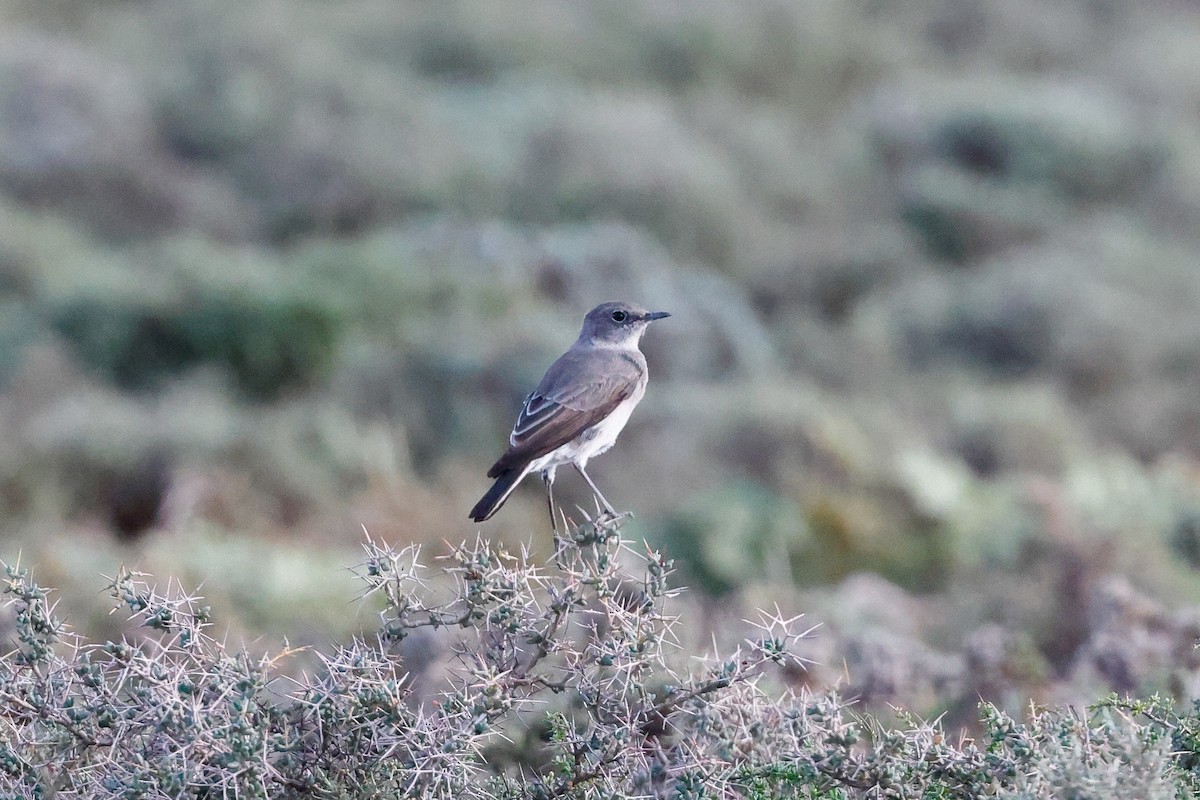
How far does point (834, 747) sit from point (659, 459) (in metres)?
6.61

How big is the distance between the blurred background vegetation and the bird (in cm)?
123

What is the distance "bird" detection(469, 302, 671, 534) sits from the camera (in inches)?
193

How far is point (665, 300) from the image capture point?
13.0m

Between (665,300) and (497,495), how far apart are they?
854cm

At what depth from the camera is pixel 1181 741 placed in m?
3.43

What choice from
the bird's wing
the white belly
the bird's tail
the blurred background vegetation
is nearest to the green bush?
the blurred background vegetation

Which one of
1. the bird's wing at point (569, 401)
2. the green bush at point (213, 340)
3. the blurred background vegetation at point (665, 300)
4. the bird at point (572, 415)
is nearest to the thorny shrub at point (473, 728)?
the blurred background vegetation at point (665, 300)

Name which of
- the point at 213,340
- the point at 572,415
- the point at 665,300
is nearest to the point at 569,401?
the point at 572,415

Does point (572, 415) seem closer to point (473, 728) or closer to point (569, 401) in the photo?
point (569, 401)

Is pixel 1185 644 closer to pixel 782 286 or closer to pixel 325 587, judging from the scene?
pixel 325 587

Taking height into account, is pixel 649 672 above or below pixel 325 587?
below

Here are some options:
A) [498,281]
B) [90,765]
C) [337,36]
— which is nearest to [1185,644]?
[90,765]

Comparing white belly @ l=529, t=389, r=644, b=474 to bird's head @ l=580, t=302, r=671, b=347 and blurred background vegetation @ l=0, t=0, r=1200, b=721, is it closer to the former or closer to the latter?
bird's head @ l=580, t=302, r=671, b=347

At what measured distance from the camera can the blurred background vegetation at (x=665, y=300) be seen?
318 inches
